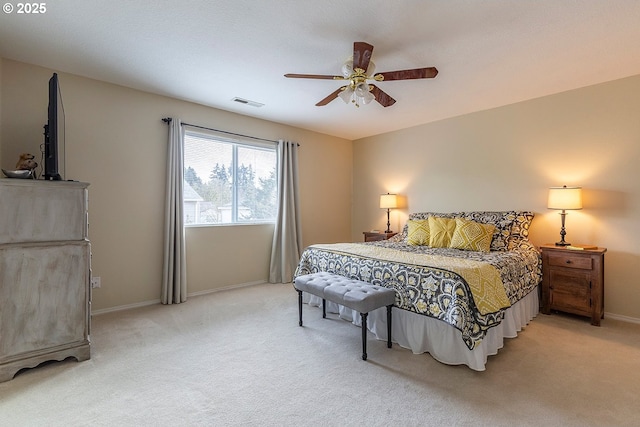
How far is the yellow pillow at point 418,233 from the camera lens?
386cm

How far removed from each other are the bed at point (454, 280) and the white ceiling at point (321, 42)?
1.65m

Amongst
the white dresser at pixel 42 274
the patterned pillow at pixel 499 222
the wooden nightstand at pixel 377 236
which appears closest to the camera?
the white dresser at pixel 42 274

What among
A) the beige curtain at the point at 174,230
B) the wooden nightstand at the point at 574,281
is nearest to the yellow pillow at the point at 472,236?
the wooden nightstand at the point at 574,281

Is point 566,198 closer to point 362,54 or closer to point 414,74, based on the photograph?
point 414,74

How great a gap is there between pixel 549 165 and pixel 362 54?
2.90 metres

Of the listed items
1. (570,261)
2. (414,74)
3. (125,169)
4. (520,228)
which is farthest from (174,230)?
(570,261)

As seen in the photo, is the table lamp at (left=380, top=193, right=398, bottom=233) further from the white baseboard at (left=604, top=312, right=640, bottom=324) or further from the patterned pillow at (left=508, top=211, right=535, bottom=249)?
the white baseboard at (left=604, top=312, right=640, bottom=324)

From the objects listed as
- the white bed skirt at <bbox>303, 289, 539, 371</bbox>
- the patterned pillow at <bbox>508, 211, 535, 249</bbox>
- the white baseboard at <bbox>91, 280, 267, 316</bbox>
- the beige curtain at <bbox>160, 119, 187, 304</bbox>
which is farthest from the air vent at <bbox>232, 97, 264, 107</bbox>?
the patterned pillow at <bbox>508, 211, 535, 249</bbox>

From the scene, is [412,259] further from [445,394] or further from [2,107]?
[2,107]

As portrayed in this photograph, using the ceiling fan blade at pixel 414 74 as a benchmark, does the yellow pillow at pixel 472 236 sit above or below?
below

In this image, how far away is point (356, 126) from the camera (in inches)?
198

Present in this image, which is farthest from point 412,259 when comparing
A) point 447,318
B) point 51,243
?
point 51,243

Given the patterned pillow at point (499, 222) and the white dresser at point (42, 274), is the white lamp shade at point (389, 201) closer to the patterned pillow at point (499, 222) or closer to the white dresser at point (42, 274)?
the patterned pillow at point (499, 222)

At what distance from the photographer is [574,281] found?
3135mm
